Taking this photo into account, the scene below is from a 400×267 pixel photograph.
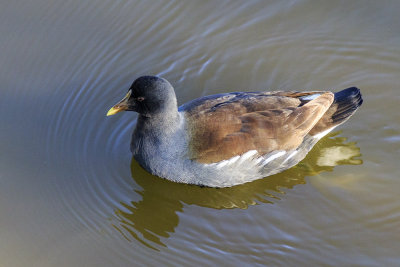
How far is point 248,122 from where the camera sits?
6.69 metres

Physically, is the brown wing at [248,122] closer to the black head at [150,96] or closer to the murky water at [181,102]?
the black head at [150,96]

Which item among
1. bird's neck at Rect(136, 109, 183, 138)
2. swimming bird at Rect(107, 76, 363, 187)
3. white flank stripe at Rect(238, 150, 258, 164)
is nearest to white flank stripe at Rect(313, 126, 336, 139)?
swimming bird at Rect(107, 76, 363, 187)

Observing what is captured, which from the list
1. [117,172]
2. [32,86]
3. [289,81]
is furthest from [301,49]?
[32,86]

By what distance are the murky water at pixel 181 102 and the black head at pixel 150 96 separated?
874 mm

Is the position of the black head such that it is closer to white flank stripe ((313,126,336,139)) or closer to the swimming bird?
the swimming bird

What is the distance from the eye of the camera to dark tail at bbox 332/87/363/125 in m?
7.20

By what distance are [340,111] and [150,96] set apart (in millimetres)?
2440

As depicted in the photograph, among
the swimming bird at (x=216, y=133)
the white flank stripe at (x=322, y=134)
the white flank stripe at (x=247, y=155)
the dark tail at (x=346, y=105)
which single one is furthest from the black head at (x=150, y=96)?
the dark tail at (x=346, y=105)

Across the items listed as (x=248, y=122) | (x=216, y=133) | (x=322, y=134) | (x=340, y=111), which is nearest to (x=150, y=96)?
(x=216, y=133)

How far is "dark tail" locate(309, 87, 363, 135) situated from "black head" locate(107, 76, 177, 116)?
6.18ft

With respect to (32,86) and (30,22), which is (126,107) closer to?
(32,86)

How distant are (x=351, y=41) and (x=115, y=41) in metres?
3.54

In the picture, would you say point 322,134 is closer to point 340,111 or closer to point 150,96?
point 340,111

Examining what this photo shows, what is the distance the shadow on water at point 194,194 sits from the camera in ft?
21.3
